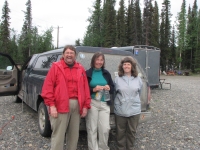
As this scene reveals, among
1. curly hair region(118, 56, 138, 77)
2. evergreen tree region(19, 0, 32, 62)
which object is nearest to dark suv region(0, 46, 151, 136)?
curly hair region(118, 56, 138, 77)

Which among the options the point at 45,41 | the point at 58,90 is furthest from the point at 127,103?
the point at 45,41

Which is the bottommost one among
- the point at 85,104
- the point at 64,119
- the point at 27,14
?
the point at 64,119

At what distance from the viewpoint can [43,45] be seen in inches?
1825

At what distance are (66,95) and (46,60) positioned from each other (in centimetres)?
236

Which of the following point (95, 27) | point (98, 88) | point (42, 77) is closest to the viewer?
point (98, 88)

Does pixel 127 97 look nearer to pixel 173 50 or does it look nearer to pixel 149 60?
pixel 149 60

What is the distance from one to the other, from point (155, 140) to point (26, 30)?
53.2 metres

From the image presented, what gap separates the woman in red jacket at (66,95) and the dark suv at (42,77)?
0.52 meters

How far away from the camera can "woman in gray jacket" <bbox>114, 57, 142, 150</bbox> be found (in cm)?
341

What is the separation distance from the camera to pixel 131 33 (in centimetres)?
4362

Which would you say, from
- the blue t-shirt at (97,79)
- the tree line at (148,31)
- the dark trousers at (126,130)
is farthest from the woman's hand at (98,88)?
the tree line at (148,31)

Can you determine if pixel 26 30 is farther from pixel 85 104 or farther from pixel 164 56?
pixel 85 104

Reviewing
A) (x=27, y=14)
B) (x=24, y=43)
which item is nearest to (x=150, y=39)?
(x=24, y=43)

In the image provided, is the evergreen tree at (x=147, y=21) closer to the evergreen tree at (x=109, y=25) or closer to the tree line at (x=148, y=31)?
the tree line at (x=148, y=31)
